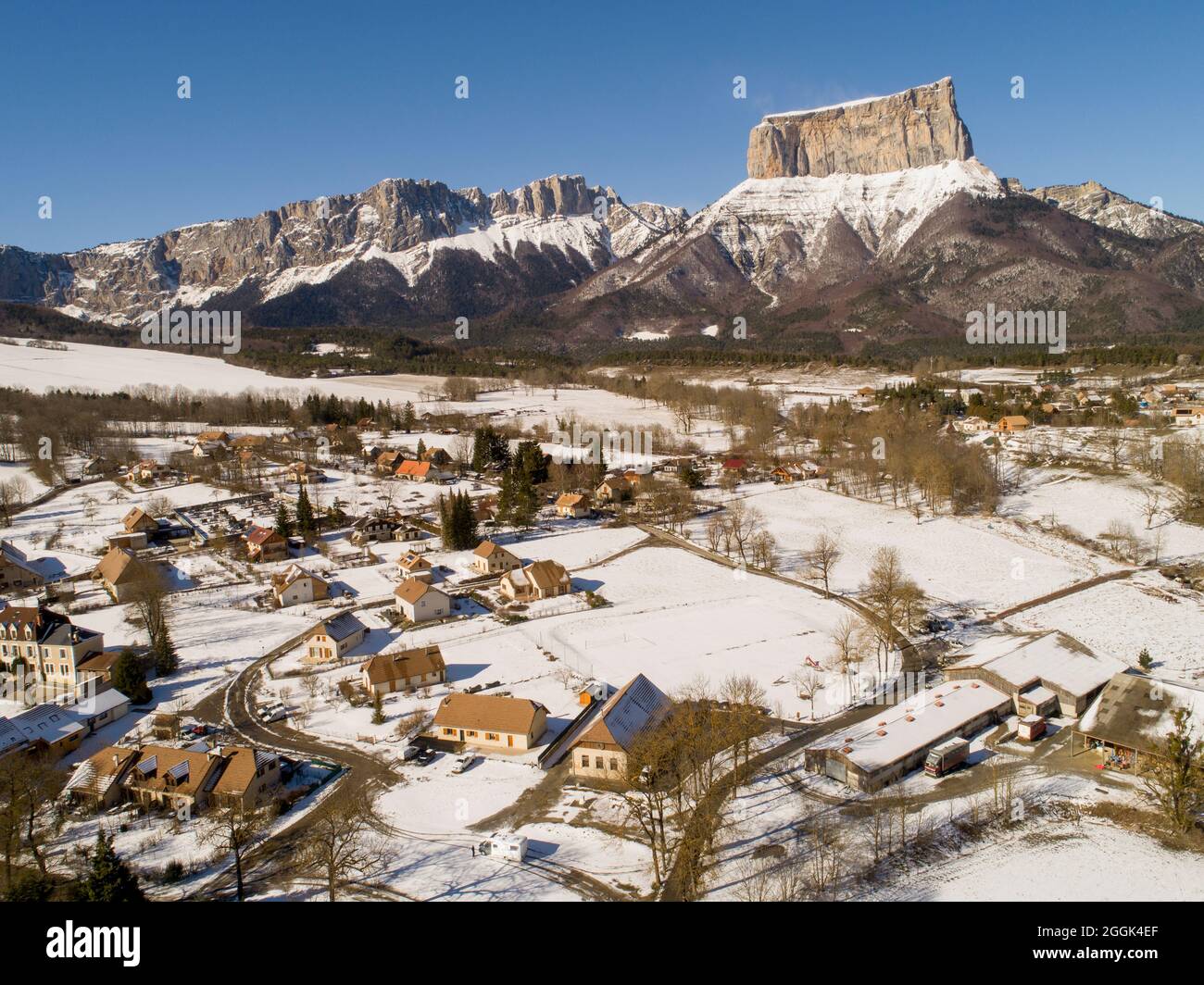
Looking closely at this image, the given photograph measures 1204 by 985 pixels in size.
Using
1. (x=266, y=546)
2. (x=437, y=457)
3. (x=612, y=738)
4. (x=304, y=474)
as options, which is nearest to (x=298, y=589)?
(x=266, y=546)

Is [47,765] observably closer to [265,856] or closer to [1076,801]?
[265,856]

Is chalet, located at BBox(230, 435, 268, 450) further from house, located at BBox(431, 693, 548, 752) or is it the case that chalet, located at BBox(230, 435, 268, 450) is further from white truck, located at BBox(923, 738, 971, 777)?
white truck, located at BBox(923, 738, 971, 777)

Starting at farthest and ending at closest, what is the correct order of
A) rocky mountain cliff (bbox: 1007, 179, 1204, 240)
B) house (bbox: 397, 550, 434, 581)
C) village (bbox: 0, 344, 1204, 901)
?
rocky mountain cliff (bbox: 1007, 179, 1204, 240), house (bbox: 397, 550, 434, 581), village (bbox: 0, 344, 1204, 901)

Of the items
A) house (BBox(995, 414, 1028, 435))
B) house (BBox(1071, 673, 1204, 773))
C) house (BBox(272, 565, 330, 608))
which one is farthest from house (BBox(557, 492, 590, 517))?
house (BBox(995, 414, 1028, 435))

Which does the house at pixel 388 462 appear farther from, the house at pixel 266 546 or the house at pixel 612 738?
the house at pixel 612 738

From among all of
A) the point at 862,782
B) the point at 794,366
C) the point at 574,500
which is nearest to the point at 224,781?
the point at 862,782

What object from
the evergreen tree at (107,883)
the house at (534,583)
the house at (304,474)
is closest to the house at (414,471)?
the house at (304,474)

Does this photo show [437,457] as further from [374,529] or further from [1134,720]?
[1134,720]
